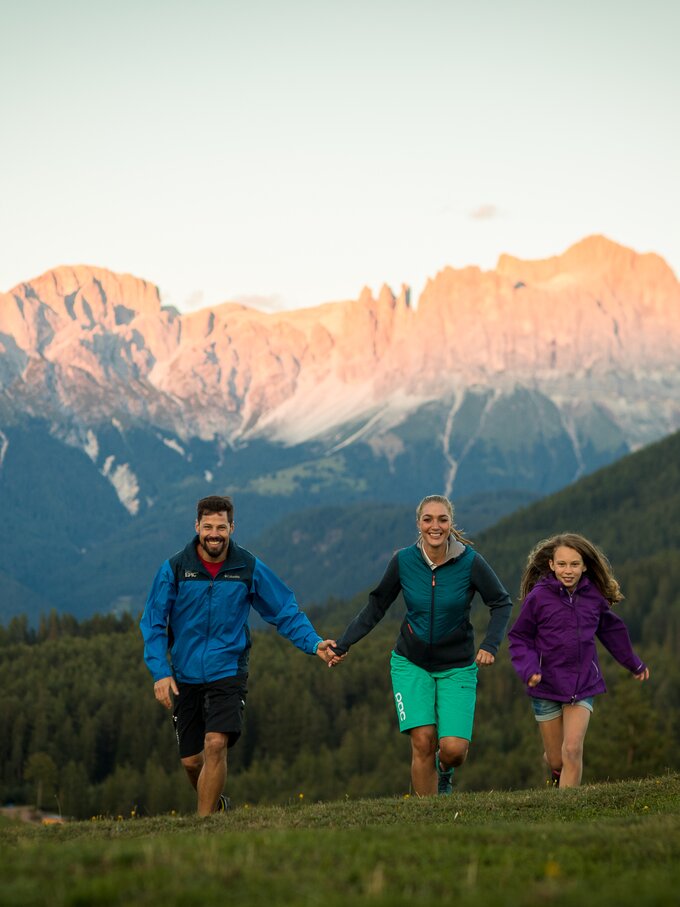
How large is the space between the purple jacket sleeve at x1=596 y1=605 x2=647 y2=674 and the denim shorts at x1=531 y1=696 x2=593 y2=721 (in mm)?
796

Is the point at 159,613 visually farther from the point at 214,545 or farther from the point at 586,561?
the point at 586,561

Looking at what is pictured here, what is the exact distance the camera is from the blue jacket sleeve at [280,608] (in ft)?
53.4

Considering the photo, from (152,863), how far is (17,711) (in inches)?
5243

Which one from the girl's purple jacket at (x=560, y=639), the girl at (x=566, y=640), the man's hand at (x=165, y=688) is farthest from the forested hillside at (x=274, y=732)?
the man's hand at (x=165, y=688)

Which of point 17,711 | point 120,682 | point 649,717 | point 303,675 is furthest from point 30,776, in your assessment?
point 649,717

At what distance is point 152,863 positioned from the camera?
9453 millimetres

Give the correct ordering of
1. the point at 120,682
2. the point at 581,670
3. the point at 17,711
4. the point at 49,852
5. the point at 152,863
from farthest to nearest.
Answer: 1. the point at 120,682
2. the point at 17,711
3. the point at 581,670
4. the point at 49,852
5. the point at 152,863

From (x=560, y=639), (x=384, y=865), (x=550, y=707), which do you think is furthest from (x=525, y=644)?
(x=384, y=865)

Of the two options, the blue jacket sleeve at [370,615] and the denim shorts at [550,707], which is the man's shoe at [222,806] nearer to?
the blue jacket sleeve at [370,615]

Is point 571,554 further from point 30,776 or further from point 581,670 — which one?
point 30,776

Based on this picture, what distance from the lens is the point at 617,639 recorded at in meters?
17.0

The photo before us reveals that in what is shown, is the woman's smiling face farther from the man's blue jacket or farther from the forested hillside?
the forested hillside

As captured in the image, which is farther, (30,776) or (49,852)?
(30,776)

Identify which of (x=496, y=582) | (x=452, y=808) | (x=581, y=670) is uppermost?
(x=496, y=582)
